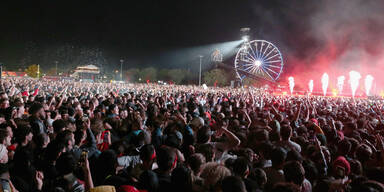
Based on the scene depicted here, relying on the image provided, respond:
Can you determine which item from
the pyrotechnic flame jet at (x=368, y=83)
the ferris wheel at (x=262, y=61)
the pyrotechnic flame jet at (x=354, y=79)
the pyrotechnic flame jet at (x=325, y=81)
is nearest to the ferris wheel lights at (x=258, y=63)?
the ferris wheel at (x=262, y=61)

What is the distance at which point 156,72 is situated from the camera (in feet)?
319

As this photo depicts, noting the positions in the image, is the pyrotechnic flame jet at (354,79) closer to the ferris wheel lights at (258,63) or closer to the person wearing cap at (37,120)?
the ferris wheel lights at (258,63)

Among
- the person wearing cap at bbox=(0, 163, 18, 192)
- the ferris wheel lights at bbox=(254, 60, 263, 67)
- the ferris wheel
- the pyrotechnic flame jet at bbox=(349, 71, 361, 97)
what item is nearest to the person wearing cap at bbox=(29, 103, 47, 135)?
the person wearing cap at bbox=(0, 163, 18, 192)

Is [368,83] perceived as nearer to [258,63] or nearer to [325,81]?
[325,81]

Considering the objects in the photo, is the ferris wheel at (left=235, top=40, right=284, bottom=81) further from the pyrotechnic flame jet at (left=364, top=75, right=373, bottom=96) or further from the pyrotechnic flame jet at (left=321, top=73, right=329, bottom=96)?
the pyrotechnic flame jet at (left=364, top=75, right=373, bottom=96)

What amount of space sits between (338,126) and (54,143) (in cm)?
668

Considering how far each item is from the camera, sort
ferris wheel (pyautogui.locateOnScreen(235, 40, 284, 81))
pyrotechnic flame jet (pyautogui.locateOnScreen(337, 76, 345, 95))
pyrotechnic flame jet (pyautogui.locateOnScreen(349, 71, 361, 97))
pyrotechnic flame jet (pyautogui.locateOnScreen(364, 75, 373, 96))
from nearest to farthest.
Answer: pyrotechnic flame jet (pyautogui.locateOnScreen(349, 71, 361, 97)) < pyrotechnic flame jet (pyautogui.locateOnScreen(364, 75, 373, 96)) < pyrotechnic flame jet (pyautogui.locateOnScreen(337, 76, 345, 95)) < ferris wheel (pyautogui.locateOnScreen(235, 40, 284, 81))

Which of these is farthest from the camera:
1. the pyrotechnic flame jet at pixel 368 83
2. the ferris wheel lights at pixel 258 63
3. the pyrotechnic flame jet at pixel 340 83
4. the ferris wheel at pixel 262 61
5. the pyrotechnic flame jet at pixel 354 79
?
the ferris wheel lights at pixel 258 63

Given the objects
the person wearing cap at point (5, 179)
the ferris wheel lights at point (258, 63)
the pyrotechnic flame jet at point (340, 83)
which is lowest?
the person wearing cap at point (5, 179)

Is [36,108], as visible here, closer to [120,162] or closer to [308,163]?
[120,162]

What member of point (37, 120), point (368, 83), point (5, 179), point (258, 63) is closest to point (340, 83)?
point (368, 83)

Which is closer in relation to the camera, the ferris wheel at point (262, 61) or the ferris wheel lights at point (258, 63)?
the ferris wheel at point (262, 61)

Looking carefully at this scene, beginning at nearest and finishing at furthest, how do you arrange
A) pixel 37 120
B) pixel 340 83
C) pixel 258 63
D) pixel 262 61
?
1. pixel 37 120
2. pixel 340 83
3. pixel 258 63
4. pixel 262 61

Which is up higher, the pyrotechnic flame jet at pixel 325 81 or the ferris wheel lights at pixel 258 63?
the ferris wheel lights at pixel 258 63
